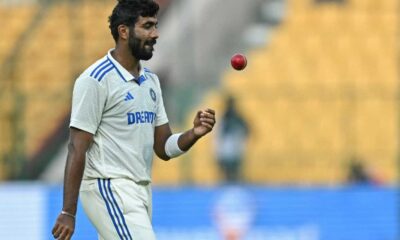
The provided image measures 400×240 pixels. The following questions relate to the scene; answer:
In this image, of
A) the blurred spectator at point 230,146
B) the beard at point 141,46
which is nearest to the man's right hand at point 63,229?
the beard at point 141,46

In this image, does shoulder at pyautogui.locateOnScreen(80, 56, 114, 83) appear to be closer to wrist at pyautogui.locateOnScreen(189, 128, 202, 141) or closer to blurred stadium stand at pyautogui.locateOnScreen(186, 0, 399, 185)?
wrist at pyautogui.locateOnScreen(189, 128, 202, 141)

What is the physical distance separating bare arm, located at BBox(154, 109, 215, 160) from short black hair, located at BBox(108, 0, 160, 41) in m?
0.60

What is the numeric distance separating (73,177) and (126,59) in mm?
723

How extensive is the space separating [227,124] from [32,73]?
2.43 m

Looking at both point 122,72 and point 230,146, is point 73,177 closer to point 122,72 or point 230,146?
point 122,72

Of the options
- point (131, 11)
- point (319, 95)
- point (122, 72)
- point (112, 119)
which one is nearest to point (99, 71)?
point (122, 72)

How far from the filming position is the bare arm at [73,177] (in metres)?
5.87

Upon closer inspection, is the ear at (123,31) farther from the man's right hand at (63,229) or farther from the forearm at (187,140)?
the man's right hand at (63,229)

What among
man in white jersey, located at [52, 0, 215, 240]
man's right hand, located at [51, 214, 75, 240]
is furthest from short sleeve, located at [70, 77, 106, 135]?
man's right hand, located at [51, 214, 75, 240]

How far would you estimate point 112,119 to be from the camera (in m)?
6.07

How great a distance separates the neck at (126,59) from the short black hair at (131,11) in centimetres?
11

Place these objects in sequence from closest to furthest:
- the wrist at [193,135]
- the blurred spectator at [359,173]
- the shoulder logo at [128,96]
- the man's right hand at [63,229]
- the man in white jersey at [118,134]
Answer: the man's right hand at [63,229] < the man in white jersey at [118,134] < the shoulder logo at [128,96] < the wrist at [193,135] < the blurred spectator at [359,173]

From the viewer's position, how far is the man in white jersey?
596cm

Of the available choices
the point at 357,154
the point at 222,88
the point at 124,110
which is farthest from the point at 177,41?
the point at 124,110
